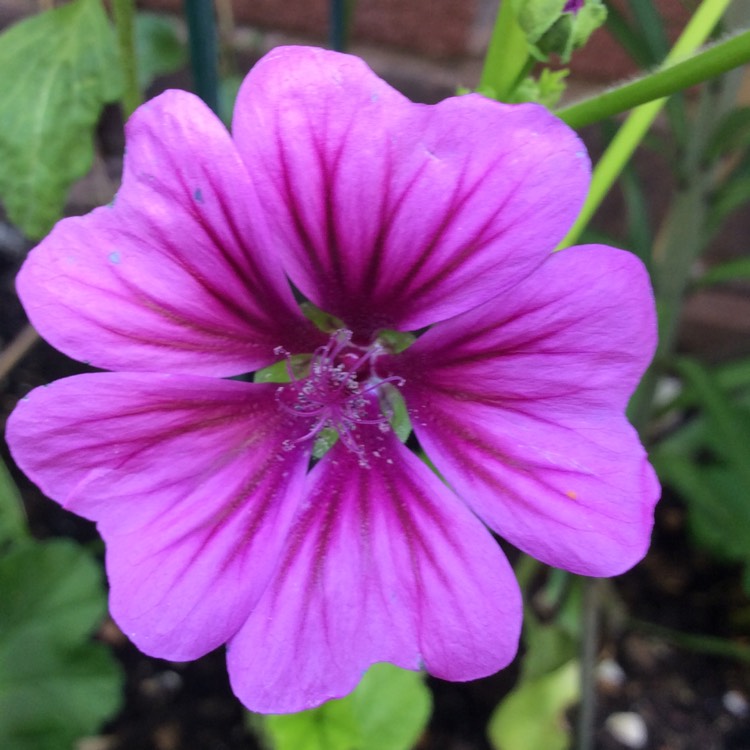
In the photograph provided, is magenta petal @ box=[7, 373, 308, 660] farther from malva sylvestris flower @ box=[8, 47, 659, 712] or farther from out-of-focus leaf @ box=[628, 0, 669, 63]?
out-of-focus leaf @ box=[628, 0, 669, 63]

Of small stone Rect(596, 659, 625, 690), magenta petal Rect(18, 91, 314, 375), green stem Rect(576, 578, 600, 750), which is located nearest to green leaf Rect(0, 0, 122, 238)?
magenta petal Rect(18, 91, 314, 375)

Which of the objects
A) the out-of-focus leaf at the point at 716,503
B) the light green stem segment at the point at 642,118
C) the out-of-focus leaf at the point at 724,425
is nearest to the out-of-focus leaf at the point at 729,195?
the out-of-focus leaf at the point at 724,425

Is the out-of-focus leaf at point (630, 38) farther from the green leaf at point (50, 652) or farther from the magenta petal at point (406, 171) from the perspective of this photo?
the green leaf at point (50, 652)

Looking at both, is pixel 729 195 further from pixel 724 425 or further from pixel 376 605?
pixel 376 605

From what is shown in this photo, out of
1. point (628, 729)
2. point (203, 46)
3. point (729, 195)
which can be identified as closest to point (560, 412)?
point (203, 46)

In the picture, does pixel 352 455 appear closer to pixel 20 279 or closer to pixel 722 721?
pixel 20 279

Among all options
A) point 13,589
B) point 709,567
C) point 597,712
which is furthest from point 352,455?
point 709,567
